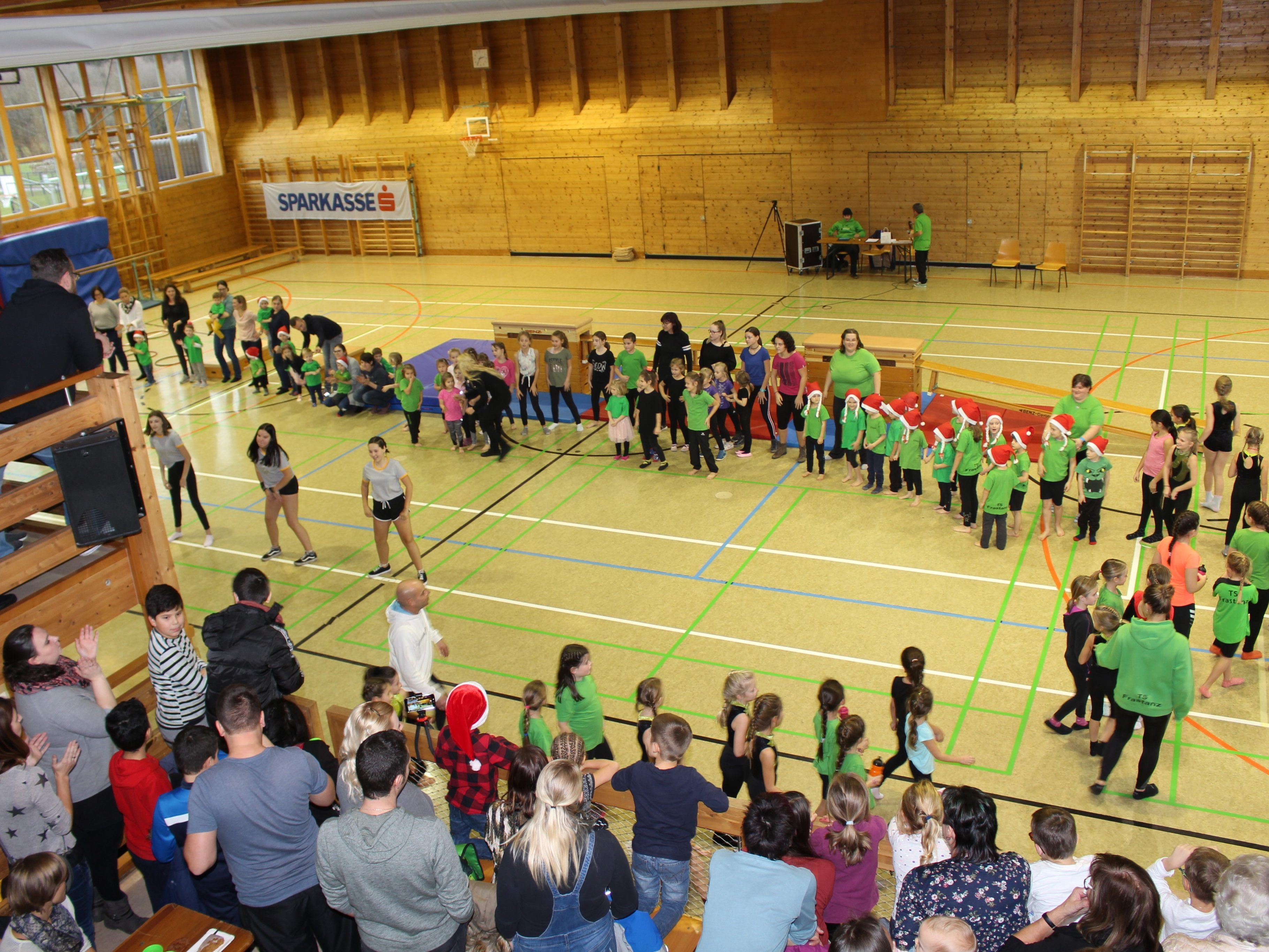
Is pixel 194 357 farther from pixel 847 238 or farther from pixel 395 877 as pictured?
pixel 395 877

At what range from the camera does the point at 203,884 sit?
18.0 ft

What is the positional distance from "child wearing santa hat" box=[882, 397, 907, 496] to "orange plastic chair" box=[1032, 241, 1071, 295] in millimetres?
10605

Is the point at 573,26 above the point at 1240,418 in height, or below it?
above

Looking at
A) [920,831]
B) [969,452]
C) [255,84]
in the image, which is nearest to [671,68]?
[255,84]

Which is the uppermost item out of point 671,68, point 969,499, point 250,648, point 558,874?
point 671,68

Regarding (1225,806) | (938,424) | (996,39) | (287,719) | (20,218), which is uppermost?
(996,39)

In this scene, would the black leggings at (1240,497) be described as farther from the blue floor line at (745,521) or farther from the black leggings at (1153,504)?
the blue floor line at (745,521)

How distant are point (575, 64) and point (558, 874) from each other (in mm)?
25270

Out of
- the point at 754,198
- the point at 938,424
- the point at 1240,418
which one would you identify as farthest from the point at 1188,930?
the point at 754,198

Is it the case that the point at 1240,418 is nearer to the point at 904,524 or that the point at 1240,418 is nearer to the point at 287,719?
the point at 904,524

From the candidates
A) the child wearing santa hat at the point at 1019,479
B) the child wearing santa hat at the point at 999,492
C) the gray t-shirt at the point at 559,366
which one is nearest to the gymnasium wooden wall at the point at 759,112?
the gray t-shirt at the point at 559,366

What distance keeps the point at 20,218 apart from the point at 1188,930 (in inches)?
1108

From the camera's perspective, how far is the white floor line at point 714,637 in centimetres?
898

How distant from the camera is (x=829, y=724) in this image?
6859 millimetres
